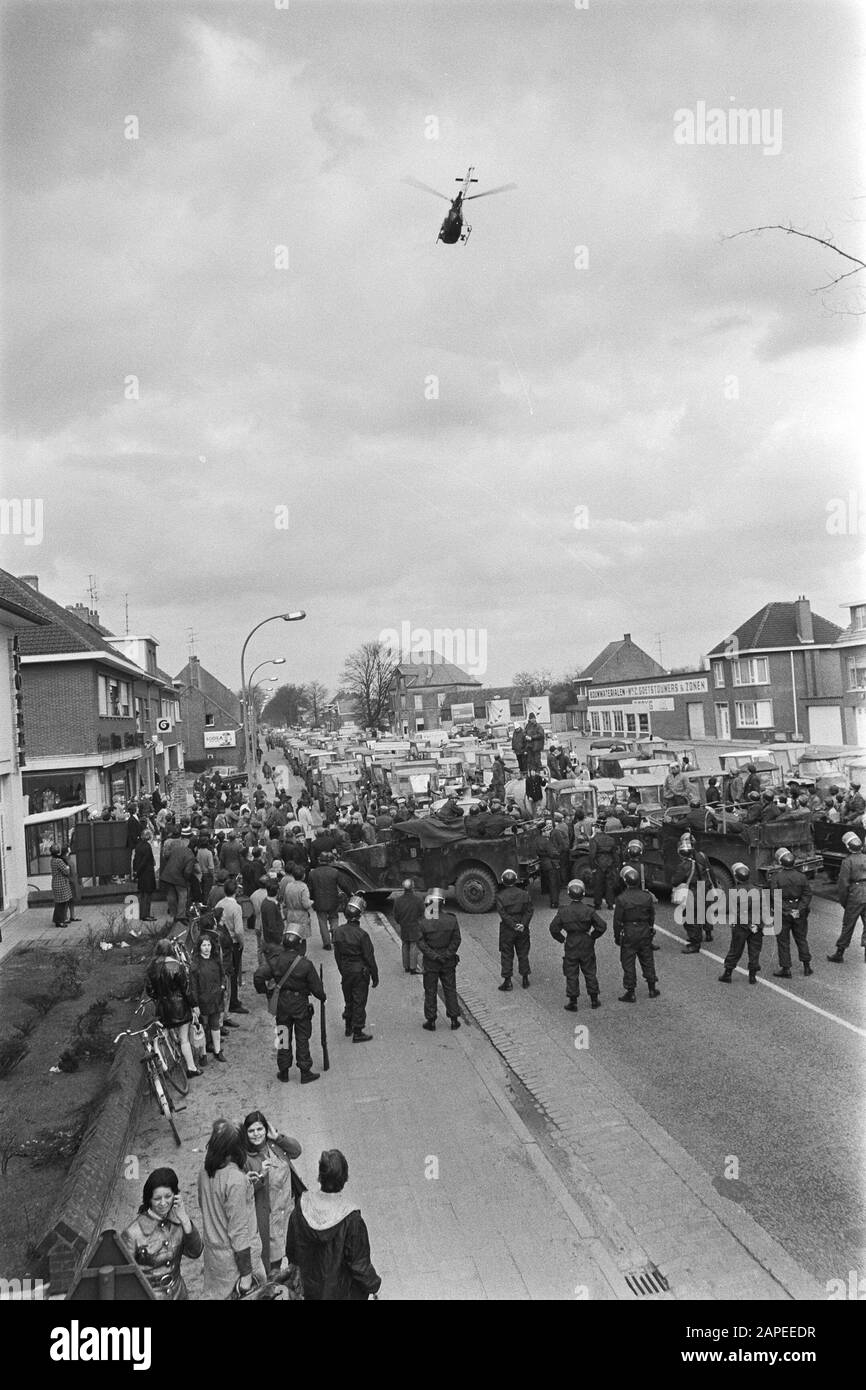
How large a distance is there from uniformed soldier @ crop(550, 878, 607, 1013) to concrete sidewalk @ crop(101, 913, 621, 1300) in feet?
4.49

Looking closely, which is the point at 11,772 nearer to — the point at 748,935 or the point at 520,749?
the point at 748,935

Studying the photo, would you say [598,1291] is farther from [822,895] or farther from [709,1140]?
[822,895]

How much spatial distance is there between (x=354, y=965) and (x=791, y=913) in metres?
5.48

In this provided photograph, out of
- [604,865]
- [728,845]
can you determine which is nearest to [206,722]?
[604,865]

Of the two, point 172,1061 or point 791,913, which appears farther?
point 791,913

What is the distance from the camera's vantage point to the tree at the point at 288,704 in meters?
134

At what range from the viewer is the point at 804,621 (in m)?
44.0

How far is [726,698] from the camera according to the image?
152ft

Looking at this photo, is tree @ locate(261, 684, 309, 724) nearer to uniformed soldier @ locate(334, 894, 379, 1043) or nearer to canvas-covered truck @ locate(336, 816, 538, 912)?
canvas-covered truck @ locate(336, 816, 538, 912)

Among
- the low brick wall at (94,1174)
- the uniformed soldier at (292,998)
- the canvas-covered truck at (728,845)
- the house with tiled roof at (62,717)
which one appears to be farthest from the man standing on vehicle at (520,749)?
the low brick wall at (94,1174)

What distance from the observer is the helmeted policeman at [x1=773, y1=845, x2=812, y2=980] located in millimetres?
11531

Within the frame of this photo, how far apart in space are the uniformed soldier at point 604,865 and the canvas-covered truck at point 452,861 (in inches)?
56.0

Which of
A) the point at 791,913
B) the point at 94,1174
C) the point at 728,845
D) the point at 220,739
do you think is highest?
the point at 220,739

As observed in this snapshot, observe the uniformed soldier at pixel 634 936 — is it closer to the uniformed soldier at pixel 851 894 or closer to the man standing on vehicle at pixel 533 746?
the uniformed soldier at pixel 851 894
